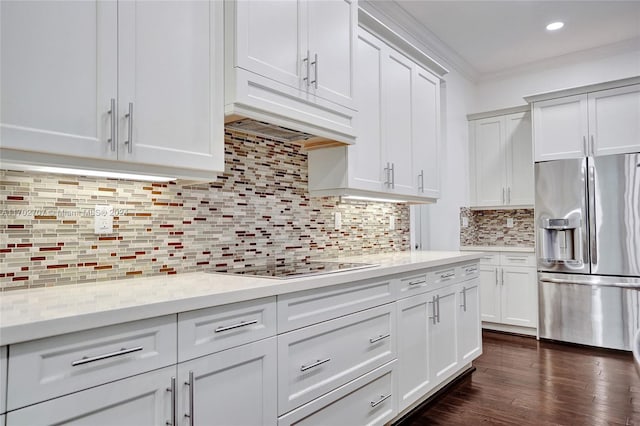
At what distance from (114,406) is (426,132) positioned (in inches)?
112

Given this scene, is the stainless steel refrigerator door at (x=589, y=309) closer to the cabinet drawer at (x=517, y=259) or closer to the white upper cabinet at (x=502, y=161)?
the cabinet drawer at (x=517, y=259)

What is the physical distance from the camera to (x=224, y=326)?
1.45 metres

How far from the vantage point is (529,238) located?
16.5 ft

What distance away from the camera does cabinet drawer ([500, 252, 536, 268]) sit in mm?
4453

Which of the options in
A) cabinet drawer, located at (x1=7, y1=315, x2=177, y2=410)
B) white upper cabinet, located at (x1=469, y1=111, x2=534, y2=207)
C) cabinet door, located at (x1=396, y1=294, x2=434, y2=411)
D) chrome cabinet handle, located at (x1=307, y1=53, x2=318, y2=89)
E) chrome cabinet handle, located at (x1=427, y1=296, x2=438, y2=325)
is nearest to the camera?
cabinet drawer, located at (x1=7, y1=315, x2=177, y2=410)

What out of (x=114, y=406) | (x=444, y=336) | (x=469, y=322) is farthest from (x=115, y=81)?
(x=469, y=322)

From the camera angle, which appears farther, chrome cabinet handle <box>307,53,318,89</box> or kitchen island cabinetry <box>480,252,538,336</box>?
kitchen island cabinetry <box>480,252,538,336</box>

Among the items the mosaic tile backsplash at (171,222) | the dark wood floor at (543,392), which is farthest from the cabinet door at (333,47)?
the dark wood floor at (543,392)

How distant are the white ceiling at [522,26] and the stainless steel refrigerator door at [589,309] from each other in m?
2.47

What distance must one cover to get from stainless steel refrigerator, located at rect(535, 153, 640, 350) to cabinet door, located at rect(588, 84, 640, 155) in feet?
0.46

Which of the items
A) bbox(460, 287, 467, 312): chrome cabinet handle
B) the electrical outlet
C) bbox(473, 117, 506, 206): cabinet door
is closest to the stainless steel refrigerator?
bbox(473, 117, 506, 206): cabinet door

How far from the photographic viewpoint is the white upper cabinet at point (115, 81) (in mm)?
1241

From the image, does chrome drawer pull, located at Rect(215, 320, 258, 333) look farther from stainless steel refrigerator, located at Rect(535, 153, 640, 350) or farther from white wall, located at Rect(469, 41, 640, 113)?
white wall, located at Rect(469, 41, 640, 113)

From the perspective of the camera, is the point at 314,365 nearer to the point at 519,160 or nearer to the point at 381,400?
the point at 381,400
